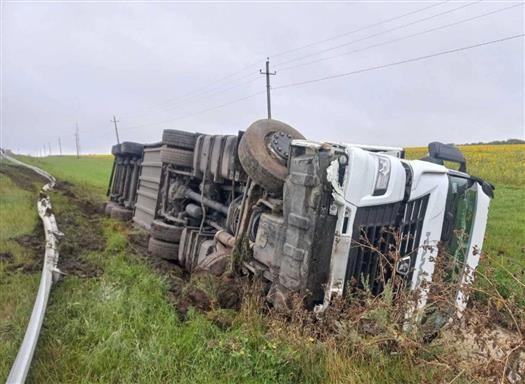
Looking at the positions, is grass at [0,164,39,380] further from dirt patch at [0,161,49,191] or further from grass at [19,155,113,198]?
grass at [19,155,113,198]

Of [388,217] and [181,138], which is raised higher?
[181,138]

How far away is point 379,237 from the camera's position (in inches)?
118

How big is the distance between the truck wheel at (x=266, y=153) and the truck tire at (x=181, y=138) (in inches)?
72.9

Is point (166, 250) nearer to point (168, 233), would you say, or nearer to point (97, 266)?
point (168, 233)

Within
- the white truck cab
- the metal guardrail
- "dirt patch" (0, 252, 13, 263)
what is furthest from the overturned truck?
"dirt patch" (0, 252, 13, 263)

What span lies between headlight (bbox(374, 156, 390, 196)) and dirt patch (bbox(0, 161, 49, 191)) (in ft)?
35.5

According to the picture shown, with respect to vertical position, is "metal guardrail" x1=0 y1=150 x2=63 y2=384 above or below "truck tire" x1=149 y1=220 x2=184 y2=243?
below

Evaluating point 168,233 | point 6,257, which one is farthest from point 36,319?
point 168,233

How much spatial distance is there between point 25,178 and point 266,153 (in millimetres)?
13520

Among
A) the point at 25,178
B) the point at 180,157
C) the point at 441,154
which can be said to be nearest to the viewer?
the point at 441,154

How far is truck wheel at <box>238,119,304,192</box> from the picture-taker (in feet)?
11.3

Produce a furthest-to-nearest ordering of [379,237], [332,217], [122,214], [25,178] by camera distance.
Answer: [25,178] → [122,214] → [379,237] → [332,217]

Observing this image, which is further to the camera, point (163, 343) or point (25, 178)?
point (25, 178)

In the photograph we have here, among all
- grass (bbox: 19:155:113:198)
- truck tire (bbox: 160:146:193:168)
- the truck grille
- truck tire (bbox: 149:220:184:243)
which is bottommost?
grass (bbox: 19:155:113:198)
